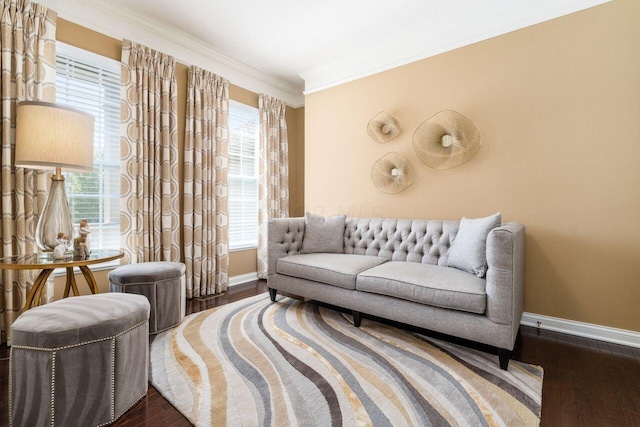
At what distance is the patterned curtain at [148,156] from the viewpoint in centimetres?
266

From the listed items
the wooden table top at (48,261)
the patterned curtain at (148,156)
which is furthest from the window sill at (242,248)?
the wooden table top at (48,261)

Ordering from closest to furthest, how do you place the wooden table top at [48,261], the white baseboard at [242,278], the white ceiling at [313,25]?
Result: the wooden table top at [48,261] → the white ceiling at [313,25] → the white baseboard at [242,278]

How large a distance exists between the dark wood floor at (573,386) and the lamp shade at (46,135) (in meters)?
1.29

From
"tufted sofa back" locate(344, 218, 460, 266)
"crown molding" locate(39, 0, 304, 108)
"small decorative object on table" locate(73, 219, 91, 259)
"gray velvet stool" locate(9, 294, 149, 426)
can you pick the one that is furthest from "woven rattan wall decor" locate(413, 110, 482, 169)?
"small decorative object on table" locate(73, 219, 91, 259)

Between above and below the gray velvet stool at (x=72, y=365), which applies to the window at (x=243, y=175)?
above

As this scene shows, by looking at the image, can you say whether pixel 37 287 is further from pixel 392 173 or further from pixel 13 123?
pixel 392 173

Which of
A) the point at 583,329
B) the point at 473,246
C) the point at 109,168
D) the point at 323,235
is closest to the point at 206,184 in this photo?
the point at 109,168

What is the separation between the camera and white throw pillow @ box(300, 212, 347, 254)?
10.1 feet

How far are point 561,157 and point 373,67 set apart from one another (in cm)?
211

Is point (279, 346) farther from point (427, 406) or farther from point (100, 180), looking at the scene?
point (100, 180)

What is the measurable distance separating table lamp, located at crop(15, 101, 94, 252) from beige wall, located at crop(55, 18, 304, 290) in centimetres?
84

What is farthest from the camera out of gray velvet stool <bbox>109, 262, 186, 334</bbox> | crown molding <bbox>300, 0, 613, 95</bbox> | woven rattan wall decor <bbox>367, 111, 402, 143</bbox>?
woven rattan wall decor <bbox>367, 111, 402, 143</bbox>

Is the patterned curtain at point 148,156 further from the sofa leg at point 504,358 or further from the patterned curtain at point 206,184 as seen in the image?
the sofa leg at point 504,358

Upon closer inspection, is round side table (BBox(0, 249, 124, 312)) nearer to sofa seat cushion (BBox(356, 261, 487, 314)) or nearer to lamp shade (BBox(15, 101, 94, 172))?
lamp shade (BBox(15, 101, 94, 172))
